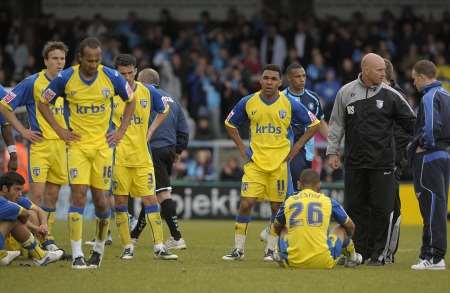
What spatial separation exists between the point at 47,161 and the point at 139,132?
1.25m

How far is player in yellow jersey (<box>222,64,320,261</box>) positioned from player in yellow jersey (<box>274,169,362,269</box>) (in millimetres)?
1298

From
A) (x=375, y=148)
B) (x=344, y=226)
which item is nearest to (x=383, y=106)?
(x=375, y=148)

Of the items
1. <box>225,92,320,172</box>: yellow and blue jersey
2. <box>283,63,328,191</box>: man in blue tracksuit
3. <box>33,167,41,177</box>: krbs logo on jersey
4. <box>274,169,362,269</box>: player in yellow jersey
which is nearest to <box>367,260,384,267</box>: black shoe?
<box>274,169,362,269</box>: player in yellow jersey

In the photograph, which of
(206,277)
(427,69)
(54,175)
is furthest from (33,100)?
(427,69)

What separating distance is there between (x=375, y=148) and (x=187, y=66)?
15.3 meters

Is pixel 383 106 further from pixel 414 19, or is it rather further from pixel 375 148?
pixel 414 19

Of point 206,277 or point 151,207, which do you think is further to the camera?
point 151,207

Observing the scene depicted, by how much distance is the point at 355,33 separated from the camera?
29.2 meters

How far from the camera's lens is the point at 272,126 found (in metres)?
13.5

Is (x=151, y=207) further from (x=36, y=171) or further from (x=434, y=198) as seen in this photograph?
(x=434, y=198)

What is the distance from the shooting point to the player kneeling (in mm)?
12211

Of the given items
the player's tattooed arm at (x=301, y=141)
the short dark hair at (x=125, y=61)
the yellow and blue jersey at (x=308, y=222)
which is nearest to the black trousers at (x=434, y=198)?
the yellow and blue jersey at (x=308, y=222)

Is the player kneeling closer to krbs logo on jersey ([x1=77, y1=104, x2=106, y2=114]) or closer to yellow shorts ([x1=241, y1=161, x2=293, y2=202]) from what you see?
krbs logo on jersey ([x1=77, y1=104, x2=106, y2=114])

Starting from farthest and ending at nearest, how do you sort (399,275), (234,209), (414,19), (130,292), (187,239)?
(414,19), (234,209), (187,239), (399,275), (130,292)
